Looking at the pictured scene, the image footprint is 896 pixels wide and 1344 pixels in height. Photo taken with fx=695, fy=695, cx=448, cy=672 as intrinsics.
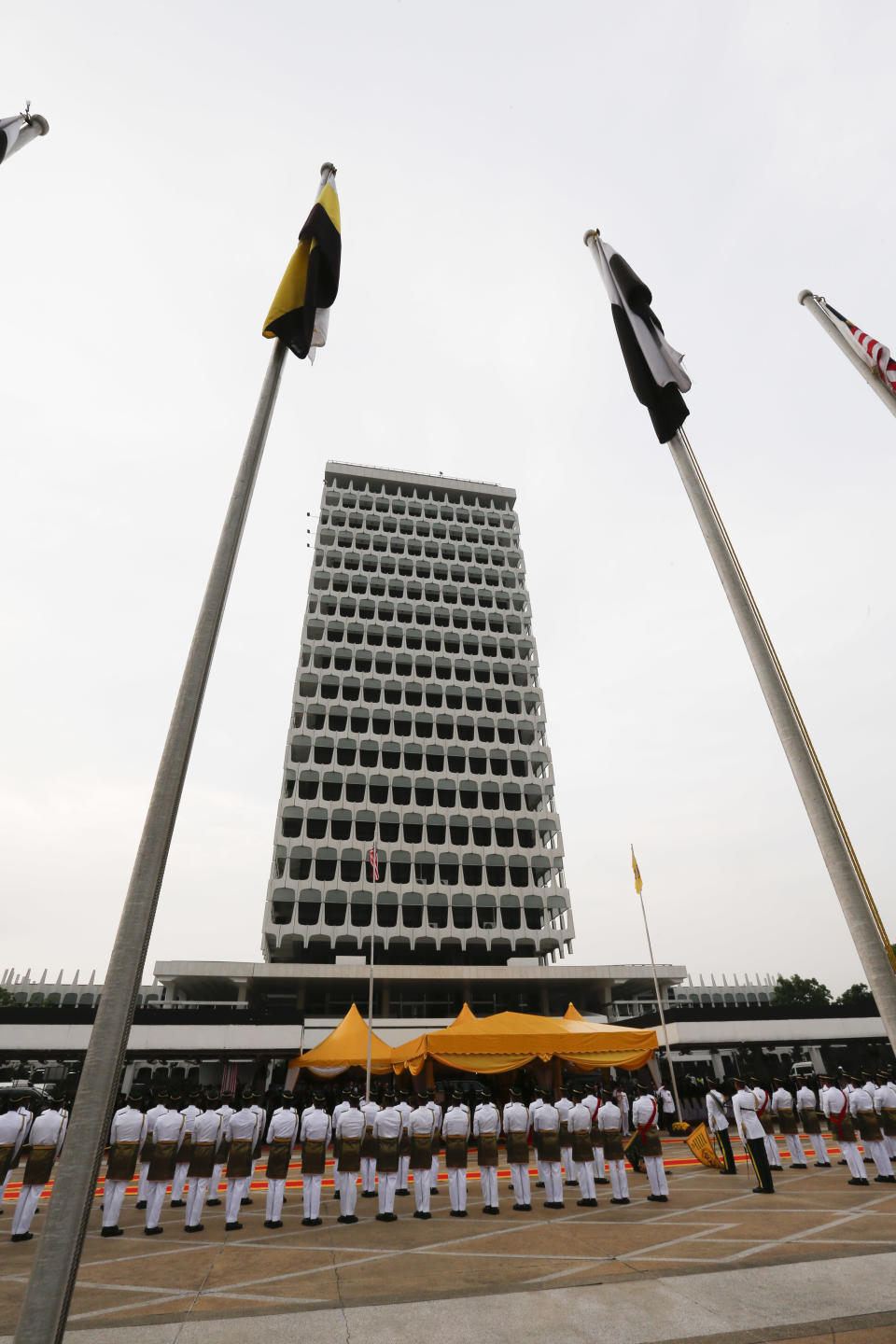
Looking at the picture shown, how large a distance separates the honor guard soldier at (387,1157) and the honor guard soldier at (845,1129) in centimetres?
861

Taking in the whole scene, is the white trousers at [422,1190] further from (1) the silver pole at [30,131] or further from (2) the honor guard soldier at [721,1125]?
(1) the silver pole at [30,131]

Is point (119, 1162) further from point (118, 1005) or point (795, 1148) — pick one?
point (795, 1148)

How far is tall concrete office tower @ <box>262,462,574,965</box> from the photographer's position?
47312 mm

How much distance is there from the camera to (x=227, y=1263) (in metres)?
8.64

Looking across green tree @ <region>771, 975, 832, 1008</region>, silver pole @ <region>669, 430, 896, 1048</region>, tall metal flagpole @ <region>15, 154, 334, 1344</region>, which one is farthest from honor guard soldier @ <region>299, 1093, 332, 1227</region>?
green tree @ <region>771, 975, 832, 1008</region>

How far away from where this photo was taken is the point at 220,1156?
12469 mm

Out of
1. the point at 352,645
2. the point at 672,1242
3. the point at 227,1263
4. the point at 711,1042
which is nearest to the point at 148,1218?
the point at 227,1263

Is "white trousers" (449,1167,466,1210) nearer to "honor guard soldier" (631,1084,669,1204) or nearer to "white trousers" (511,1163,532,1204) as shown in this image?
"white trousers" (511,1163,532,1204)

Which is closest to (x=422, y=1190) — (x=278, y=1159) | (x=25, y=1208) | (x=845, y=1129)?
(x=278, y=1159)

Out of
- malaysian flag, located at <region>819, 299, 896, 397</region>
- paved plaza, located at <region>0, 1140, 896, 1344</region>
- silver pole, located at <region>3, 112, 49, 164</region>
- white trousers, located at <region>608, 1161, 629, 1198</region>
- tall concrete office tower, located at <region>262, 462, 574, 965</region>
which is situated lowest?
paved plaza, located at <region>0, 1140, 896, 1344</region>

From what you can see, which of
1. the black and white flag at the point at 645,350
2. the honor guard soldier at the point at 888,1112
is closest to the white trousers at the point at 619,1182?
the honor guard soldier at the point at 888,1112

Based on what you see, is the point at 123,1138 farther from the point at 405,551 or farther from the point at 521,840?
the point at 405,551

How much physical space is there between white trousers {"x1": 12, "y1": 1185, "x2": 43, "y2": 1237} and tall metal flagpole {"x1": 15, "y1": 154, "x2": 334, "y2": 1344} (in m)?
9.03

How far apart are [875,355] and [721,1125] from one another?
1476cm
